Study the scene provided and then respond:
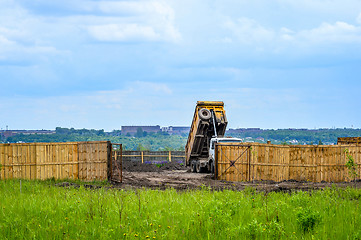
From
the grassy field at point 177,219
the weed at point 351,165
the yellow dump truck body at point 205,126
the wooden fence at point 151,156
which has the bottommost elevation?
Answer: the wooden fence at point 151,156

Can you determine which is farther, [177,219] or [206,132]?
[206,132]

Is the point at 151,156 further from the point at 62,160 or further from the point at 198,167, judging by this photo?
the point at 62,160

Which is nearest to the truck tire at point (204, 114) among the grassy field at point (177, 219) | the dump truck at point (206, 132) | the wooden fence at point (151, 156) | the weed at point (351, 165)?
the dump truck at point (206, 132)

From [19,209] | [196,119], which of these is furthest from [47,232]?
[196,119]

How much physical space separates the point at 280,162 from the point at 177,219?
13937 mm

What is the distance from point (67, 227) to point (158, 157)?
3626 centimetres

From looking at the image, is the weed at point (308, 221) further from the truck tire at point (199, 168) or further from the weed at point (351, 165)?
the truck tire at point (199, 168)

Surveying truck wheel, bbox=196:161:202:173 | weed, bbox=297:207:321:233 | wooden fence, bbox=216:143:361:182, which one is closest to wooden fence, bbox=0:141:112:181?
wooden fence, bbox=216:143:361:182

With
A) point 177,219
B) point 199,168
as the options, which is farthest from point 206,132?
point 177,219

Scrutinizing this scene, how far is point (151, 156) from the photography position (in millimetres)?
46469

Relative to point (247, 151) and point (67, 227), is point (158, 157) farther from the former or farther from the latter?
point (67, 227)

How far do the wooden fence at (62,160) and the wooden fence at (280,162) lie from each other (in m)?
6.28

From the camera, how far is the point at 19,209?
12.3 m

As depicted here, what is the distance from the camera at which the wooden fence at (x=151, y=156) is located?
151ft
